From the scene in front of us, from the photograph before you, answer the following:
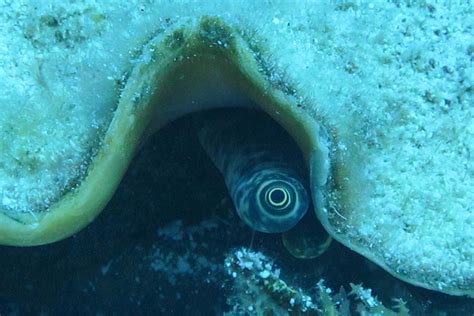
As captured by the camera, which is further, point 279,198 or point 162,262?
point 162,262

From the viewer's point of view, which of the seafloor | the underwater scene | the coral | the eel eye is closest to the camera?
the underwater scene

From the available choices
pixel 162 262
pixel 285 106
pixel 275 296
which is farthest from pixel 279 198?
pixel 162 262

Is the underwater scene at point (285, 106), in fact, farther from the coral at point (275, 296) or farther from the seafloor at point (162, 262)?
the seafloor at point (162, 262)

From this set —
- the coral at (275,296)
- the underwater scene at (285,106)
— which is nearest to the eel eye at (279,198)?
the underwater scene at (285,106)

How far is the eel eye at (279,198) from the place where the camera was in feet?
5.25

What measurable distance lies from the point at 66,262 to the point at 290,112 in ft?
3.79

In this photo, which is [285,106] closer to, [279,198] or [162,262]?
[279,198]

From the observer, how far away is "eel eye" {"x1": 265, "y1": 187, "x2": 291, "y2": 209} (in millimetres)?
1600

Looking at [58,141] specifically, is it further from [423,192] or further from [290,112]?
[423,192]

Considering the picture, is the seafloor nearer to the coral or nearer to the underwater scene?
the coral

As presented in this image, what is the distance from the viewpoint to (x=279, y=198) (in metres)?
1.60

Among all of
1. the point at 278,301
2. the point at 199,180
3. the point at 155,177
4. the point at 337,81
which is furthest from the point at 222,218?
the point at 337,81

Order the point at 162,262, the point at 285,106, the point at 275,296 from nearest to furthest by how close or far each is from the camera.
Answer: the point at 285,106
the point at 275,296
the point at 162,262

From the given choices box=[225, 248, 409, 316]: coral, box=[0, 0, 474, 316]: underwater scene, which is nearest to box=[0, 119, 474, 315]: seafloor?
box=[225, 248, 409, 316]: coral
